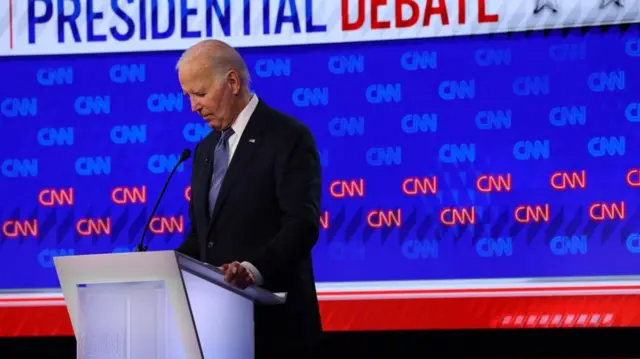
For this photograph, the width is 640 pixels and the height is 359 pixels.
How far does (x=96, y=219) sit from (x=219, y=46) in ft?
4.34

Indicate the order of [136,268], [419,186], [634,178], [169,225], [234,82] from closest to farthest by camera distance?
[136,268] < [234,82] < [634,178] < [419,186] < [169,225]

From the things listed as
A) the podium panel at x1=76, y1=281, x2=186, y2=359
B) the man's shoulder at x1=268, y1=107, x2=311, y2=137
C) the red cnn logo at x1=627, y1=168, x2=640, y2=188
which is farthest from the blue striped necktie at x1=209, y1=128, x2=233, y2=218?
the red cnn logo at x1=627, y1=168, x2=640, y2=188

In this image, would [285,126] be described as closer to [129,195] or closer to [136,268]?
[136,268]

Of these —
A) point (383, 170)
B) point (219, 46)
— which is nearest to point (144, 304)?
point (219, 46)

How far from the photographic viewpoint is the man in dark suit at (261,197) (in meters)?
2.26

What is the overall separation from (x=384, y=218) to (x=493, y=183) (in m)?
0.37

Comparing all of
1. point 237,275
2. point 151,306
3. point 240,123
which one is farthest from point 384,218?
point 151,306

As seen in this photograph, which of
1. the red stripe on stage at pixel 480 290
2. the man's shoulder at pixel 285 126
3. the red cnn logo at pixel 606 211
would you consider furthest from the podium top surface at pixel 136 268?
the red cnn logo at pixel 606 211

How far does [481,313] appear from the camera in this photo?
10.8 feet

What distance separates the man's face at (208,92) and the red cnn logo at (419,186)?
108 centimetres

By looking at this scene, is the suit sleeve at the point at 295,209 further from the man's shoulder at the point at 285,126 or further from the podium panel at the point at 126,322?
the podium panel at the point at 126,322

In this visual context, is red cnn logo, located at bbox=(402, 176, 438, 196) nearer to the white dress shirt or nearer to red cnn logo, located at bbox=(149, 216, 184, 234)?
red cnn logo, located at bbox=(149, 216, 184, 234)

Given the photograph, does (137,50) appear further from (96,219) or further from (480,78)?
(480,78)

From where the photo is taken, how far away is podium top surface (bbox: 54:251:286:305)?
1.93 m
